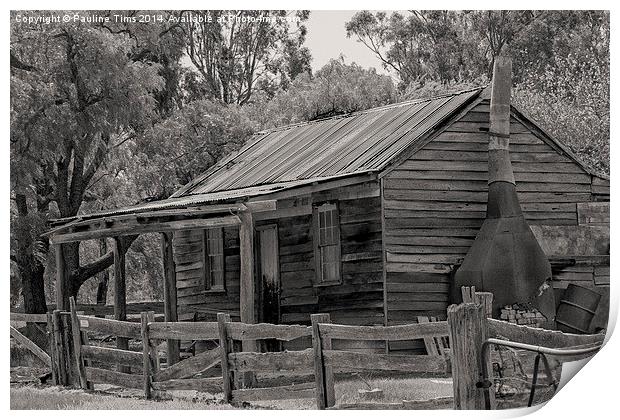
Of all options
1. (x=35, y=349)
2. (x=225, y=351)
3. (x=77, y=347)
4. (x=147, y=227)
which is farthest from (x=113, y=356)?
(x=35, y=349)

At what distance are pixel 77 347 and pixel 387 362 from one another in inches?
280

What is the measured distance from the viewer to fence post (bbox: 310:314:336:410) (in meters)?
16.1

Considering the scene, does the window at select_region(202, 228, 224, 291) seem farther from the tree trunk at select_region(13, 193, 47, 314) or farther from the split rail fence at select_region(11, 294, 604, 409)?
the tree trunk at select_region(13, 193, 47, 314)

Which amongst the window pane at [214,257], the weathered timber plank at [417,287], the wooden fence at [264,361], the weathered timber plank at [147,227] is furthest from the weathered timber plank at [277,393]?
the window pane at [214,257]

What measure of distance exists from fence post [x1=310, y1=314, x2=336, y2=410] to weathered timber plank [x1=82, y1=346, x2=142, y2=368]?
4.04 meters

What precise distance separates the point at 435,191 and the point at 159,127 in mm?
14154

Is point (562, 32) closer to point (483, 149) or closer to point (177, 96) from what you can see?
point (177, 96)

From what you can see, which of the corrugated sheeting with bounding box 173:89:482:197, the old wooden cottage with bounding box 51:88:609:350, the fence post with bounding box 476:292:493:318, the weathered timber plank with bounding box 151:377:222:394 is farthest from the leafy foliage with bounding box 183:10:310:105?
the fence post with bounding box 476:292:493:318

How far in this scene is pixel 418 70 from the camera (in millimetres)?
48312

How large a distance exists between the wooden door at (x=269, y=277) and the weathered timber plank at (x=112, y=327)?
478 cm

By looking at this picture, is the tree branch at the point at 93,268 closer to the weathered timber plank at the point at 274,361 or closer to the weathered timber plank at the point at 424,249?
the weathered timber plank at the point at 424,249

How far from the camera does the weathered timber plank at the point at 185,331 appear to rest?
17688 mm

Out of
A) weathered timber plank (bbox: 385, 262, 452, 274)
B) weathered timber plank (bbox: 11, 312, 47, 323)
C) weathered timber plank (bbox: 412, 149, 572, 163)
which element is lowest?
weathered timber plank (bbox: 11, 312, 47, 323)
